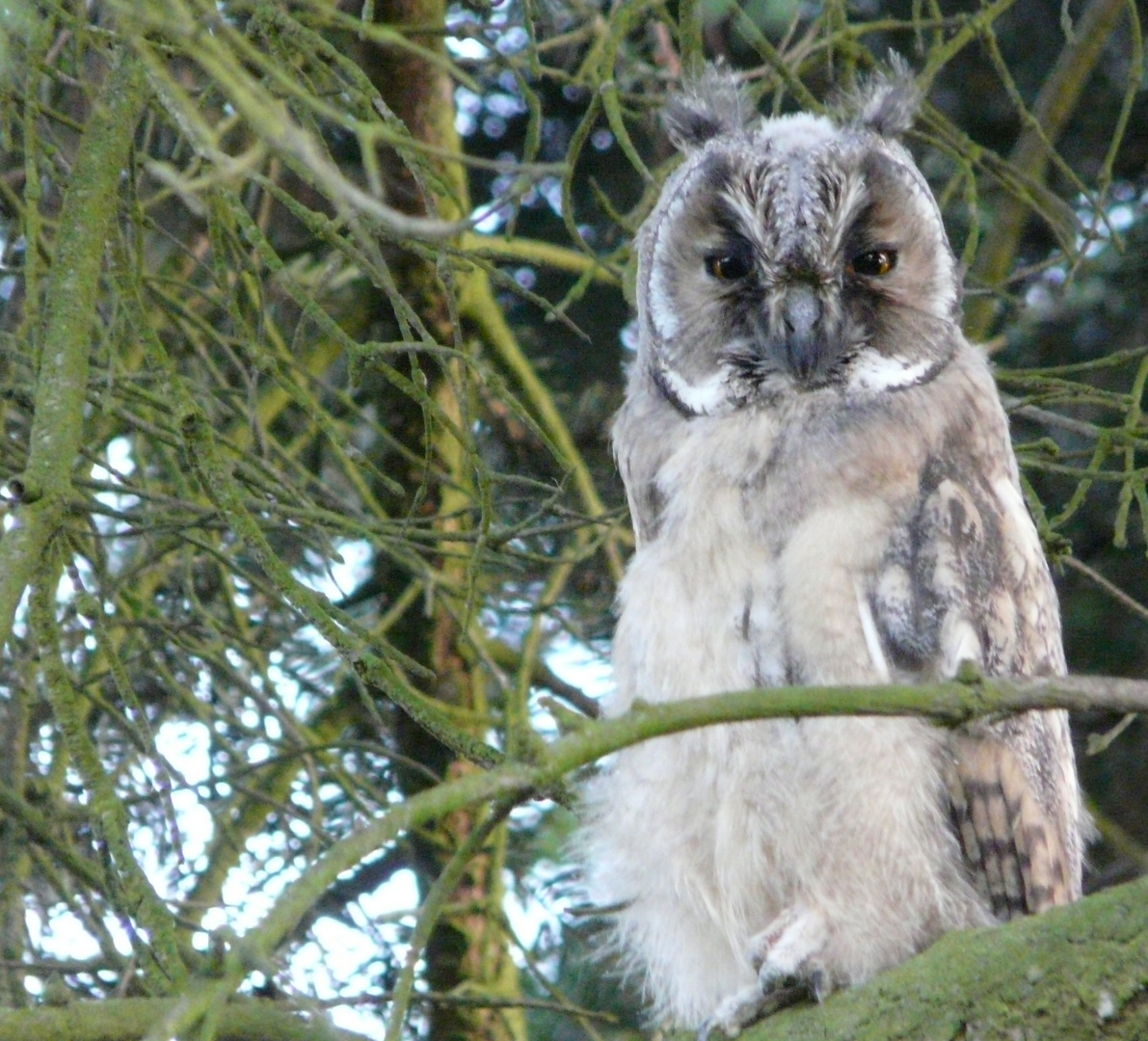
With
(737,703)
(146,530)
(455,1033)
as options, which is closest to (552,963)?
(455,1033)

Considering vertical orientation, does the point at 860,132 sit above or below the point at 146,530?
above

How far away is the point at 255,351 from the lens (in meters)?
2.10

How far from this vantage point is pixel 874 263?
9.18ft

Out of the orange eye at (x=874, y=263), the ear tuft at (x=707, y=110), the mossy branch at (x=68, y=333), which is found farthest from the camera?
the ear tuft at (x=707, y=110)

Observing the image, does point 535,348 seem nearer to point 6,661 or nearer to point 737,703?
point 6,661

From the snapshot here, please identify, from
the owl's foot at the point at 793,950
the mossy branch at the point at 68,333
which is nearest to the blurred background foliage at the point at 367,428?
the mossy branch at the point at 68,333

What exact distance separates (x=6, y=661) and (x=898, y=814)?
151cm

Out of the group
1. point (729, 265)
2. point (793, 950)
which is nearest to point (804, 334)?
point (729, 265)

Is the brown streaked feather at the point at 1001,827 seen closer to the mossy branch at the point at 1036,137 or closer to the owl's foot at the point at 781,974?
the owl's foot at the point at 781,974

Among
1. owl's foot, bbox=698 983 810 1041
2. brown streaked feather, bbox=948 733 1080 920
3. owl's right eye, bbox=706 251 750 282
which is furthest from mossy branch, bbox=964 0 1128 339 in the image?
owl's foot, bbox=698 983 810 1041

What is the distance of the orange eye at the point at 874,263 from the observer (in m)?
2.78

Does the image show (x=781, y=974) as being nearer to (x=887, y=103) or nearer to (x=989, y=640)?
(x=989, y=640)

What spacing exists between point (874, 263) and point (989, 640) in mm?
687

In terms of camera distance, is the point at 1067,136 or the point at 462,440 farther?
the point at 1067,136
